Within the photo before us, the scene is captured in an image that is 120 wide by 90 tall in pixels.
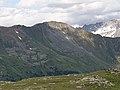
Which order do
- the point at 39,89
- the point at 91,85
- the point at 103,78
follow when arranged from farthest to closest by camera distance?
the point at 103,78, the point at 91,85, the point at 39,89

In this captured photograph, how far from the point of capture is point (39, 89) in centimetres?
11594

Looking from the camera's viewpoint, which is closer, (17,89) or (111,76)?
(17,89)

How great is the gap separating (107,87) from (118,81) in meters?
10.5

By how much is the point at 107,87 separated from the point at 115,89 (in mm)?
3734

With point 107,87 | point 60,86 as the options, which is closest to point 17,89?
point 60,86

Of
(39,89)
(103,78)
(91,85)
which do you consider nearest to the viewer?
(39,89)

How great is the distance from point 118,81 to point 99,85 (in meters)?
11.3

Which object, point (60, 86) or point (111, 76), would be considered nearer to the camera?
point (60, 86)

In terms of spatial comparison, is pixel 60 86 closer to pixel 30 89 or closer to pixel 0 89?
pixel 30 89

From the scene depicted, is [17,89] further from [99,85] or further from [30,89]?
[99,85]

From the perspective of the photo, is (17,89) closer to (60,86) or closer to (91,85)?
(60,86)

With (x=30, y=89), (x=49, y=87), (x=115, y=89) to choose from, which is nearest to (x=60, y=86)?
(x=49, y=87)

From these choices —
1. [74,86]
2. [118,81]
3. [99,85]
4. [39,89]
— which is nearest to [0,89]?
[39,89]

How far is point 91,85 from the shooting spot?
406 feet
